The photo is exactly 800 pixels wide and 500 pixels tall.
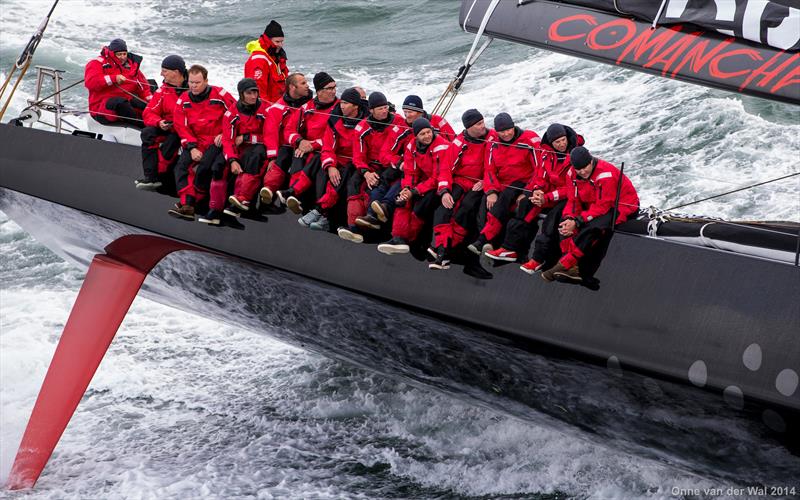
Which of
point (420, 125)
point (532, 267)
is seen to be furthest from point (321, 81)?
point (532, 267)

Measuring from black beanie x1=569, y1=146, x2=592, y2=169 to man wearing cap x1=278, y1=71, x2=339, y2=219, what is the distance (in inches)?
55.8

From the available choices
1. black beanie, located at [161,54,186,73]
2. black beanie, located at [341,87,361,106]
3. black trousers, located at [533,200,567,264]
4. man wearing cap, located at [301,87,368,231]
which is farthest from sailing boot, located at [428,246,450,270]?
black beanie, located at [161,54,186,73]

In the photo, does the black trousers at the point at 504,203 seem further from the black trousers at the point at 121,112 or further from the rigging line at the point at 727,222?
the black trousers at the point at 121,112

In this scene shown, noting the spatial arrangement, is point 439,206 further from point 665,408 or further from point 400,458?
point 400,458

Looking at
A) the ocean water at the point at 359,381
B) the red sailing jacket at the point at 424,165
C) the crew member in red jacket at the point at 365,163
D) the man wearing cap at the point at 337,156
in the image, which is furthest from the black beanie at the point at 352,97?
the ocean water at the point at 359,381

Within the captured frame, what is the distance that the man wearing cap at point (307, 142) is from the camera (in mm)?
4754

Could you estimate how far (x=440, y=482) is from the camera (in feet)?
17.0

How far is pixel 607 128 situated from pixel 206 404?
458 cm

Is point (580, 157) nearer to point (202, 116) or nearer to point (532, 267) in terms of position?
point (532, 267)

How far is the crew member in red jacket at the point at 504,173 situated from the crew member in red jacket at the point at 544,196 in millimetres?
53

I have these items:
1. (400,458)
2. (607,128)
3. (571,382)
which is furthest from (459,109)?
(571,382)

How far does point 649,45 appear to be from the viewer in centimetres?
449

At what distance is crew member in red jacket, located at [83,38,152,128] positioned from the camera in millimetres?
5996

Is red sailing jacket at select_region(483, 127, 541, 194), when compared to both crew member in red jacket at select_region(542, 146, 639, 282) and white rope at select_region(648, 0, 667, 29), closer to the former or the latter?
crew member in red jacket at select_region(542, 146, 639, 282)
